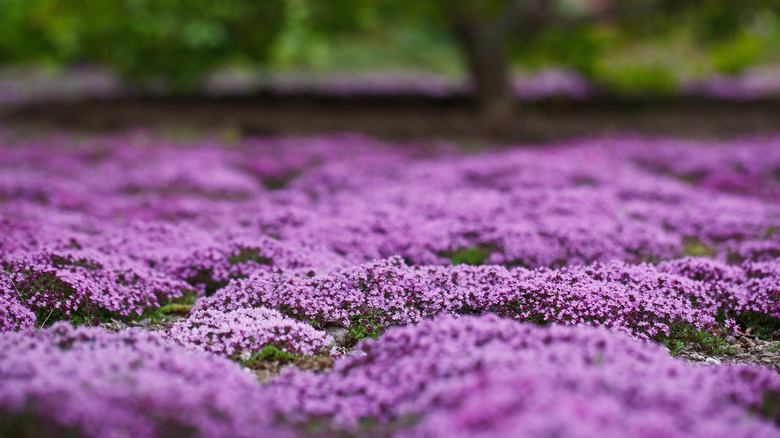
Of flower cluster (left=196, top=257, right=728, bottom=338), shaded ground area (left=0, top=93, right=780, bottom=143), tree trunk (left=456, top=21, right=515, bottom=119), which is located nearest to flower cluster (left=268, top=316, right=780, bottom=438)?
flower cluster (left=196, top=257, right=728, bottom=338)


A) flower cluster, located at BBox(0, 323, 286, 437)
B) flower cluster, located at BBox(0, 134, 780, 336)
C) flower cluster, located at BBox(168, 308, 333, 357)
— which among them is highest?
flower cluster, located at BBox(0, 323, 286, 437)

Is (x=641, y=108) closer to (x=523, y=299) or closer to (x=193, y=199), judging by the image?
(x=193, y=199)

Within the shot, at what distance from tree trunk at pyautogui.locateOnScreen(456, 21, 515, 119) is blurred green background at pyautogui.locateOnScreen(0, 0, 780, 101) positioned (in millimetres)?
30

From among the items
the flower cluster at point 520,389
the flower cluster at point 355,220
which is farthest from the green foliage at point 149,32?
the flower cluster at point 520,389

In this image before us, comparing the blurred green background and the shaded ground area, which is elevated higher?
the blurred green background

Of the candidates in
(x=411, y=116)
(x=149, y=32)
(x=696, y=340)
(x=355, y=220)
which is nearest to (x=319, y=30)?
(x=411, y=116)

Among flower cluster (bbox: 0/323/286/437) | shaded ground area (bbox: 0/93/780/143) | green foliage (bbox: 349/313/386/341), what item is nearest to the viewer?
flower cluster (bbox: 0/323/286/437)

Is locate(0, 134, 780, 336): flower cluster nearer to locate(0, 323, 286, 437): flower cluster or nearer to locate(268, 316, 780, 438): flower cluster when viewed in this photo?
locate(268, 316, 780, 438): flower cluster

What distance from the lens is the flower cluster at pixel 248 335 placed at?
559 centimetres

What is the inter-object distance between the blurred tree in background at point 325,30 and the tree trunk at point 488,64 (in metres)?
0.03

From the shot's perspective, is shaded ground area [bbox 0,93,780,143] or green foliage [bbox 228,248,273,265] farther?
shaded ground area [bbox 0,93,780,143]

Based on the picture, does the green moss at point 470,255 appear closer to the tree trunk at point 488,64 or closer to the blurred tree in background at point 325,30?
the blurred tree in background at point 325,30

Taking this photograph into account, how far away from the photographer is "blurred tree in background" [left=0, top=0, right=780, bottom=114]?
59.7 ft

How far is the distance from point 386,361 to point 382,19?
16656mm
